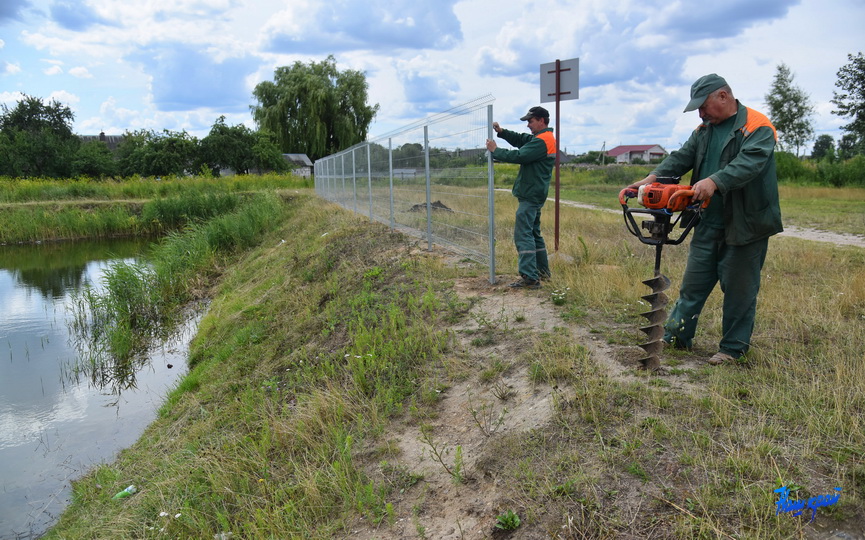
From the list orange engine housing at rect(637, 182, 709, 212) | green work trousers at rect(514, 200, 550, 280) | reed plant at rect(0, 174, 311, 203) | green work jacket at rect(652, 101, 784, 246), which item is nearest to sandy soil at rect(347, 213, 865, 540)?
green work trousers at rect(514, 200, 550, 280)

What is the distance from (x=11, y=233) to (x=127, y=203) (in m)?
4.72

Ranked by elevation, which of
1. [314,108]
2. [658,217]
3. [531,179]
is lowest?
[658,217]

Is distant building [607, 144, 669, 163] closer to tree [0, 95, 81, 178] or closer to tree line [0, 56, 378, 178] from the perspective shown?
tree line [0, 56, 378, 178]

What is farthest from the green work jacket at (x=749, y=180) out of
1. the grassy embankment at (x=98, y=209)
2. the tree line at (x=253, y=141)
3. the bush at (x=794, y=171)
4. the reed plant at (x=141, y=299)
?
the tree line at (x=253, y=141)

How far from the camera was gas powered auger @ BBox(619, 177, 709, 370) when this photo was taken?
3.77 meters

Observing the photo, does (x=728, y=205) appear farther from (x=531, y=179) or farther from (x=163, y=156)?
(x=163, y=156)

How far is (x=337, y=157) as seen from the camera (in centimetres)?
1953

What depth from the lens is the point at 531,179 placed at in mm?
6371

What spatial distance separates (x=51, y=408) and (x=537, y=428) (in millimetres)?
8309

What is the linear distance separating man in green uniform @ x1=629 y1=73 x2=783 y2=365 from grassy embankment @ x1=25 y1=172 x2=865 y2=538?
294mm

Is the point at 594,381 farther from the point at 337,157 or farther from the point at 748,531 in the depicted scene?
the point at 337,157

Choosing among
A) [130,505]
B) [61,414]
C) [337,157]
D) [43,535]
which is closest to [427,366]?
[130,505]

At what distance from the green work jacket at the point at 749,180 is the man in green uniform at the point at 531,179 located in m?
2.41

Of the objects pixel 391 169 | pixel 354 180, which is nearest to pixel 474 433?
pixel 391 169
